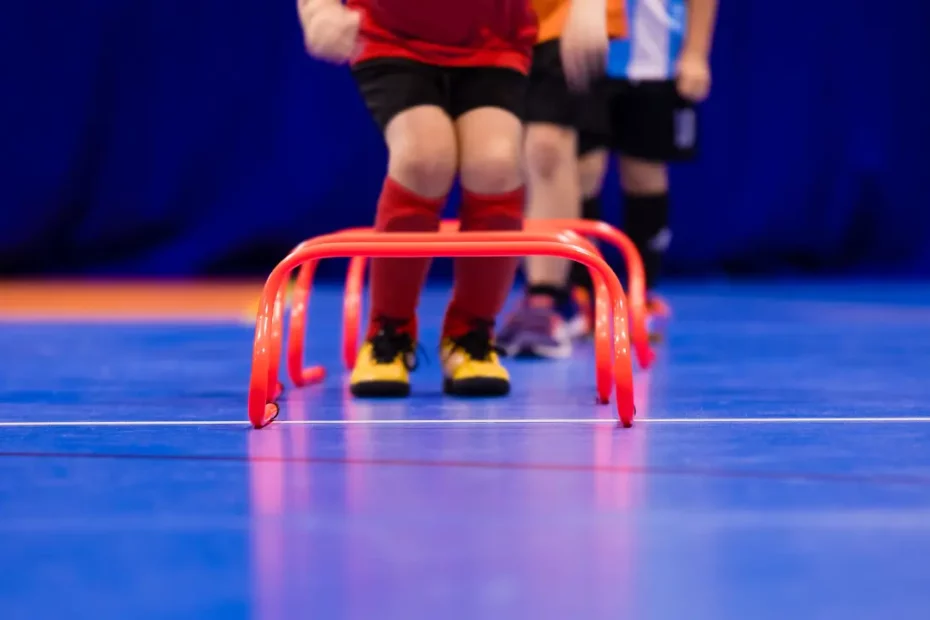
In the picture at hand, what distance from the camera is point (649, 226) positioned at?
2.72m

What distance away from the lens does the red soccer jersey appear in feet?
5.79

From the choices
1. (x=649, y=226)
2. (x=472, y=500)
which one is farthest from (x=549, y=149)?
(x=472, y=500)

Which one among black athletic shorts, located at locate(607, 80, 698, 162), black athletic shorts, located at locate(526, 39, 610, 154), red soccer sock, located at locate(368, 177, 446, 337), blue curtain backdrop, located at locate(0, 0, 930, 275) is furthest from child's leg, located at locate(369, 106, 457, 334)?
blue curtain backdrop, located at locate(0, 0, 930, 275)

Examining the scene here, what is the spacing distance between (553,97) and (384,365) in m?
0.87

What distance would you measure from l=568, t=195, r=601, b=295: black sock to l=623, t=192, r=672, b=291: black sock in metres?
0.13

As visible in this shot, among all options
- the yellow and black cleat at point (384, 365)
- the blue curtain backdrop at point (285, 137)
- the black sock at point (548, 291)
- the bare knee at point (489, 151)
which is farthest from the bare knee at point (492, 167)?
the blue curtain backdrop at point (285, 137)

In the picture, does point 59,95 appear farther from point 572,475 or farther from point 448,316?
point 572,475

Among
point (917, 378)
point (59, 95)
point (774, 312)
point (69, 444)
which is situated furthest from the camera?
point (59, 95)

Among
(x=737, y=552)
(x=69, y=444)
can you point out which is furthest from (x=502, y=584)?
(x=69, y=444)

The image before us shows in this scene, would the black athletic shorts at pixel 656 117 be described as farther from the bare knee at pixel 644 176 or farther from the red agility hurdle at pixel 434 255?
the red agility hurdle at pixel 434 255

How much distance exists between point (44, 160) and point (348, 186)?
1.08m

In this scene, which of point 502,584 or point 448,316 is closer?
point 502,584

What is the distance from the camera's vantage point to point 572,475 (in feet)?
3.94

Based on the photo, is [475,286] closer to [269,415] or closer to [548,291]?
[269,415]
